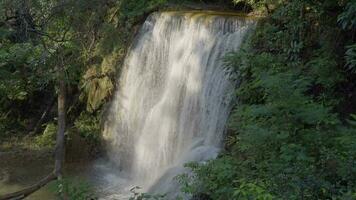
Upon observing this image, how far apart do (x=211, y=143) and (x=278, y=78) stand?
326cm

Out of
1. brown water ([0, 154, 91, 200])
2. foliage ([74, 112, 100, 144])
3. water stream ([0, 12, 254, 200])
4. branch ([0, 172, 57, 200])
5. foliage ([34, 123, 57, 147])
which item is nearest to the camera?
branch ([0, 172, 57, 200])

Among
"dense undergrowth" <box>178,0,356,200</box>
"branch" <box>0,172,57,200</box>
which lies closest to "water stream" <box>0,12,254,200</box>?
"dense undergrowth" <box>178,0,356,200</box>

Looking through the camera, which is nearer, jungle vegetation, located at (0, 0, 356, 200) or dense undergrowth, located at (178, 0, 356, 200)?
dense undergrowth, located at (178, 0, 356, 200)

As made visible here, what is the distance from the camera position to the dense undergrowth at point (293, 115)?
4.46m

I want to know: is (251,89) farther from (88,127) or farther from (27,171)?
(88,127)

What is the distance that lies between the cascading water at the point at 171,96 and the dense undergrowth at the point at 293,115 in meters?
0.89

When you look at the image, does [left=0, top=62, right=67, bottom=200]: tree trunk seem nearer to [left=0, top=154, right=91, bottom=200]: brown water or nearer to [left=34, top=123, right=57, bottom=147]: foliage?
[left=0, top=154, right=91, bottom=200]: brown water

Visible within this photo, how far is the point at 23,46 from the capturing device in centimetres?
1295

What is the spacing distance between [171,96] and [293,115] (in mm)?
4951

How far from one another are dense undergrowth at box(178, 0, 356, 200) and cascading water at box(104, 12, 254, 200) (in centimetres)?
89

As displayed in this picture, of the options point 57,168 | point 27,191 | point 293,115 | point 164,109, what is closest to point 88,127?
point 164,109

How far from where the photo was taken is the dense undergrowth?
14.6 feet

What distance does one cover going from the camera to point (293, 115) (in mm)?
5516

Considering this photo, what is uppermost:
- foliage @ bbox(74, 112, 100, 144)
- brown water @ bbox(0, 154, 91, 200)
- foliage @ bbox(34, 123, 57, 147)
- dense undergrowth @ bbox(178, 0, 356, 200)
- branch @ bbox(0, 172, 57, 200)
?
dense undergrowth @ bbox(178, 0, 356, 200)
